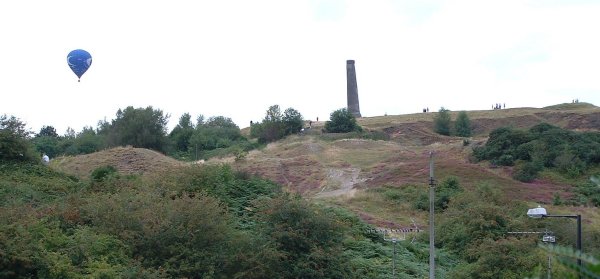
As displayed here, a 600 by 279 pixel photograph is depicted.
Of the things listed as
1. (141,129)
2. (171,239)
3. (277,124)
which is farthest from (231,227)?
(277,124)

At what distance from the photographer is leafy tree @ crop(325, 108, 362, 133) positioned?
8206 centimetres

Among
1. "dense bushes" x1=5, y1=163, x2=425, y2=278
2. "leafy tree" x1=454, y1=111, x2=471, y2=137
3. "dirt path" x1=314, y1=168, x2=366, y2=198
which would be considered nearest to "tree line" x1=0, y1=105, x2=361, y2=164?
"dirt path" x1=314, y1=168, x2=366, y2=198

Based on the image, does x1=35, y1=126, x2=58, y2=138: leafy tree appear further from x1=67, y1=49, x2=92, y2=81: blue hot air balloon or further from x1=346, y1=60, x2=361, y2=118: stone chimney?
x1=67, y1=49, x2=92, y2=81: blue hot air balloon

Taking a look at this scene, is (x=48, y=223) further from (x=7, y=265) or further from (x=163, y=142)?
(x=163, y=142)

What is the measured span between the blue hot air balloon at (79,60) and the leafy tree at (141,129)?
87.4 ft

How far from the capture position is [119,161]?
54.4 metres

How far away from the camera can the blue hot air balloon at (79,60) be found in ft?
143

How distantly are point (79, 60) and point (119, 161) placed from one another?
1223 cm

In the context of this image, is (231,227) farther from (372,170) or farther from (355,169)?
(355,169)

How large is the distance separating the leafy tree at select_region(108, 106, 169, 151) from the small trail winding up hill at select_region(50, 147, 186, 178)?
13.4 m

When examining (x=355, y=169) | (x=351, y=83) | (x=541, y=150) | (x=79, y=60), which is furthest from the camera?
(x=351, y=83)

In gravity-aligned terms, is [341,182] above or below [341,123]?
below

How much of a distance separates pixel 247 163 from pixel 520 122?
151ft

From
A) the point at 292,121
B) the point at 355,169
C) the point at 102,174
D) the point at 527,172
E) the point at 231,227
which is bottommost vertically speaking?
the point at 527,172
